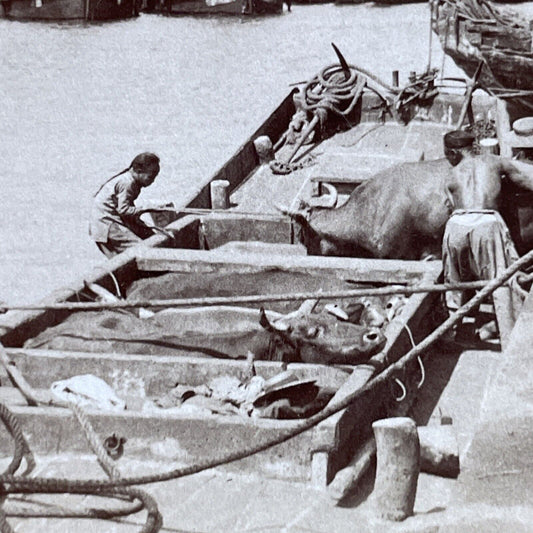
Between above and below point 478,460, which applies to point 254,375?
below

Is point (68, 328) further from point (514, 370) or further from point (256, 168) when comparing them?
point (256, 168)

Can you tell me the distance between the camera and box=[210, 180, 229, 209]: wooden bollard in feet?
44.7

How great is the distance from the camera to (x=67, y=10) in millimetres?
33938

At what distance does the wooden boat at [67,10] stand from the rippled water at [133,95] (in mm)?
469

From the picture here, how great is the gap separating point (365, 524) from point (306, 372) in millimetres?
1818

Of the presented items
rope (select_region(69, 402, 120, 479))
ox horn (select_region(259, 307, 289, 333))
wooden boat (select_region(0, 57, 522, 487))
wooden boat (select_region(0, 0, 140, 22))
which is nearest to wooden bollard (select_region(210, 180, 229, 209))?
wooden boat (select_region(0, 57, 522, 487))

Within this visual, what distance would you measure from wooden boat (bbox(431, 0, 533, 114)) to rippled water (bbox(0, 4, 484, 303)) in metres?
3.96

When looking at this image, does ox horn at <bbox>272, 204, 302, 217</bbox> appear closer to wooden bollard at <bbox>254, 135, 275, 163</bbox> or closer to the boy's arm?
the boy's arm

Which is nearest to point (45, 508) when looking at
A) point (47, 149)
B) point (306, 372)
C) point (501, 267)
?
point (306, 372)

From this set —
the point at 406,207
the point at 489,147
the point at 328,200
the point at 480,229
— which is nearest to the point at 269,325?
the point at 480,229

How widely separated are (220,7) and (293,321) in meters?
26.7

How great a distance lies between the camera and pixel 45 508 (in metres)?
6.46

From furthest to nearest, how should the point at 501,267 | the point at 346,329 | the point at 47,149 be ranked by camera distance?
1. the point at 47,149
2. the point at 501,267
3. the point at 346,329

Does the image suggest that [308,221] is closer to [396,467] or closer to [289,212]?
[289,212]
